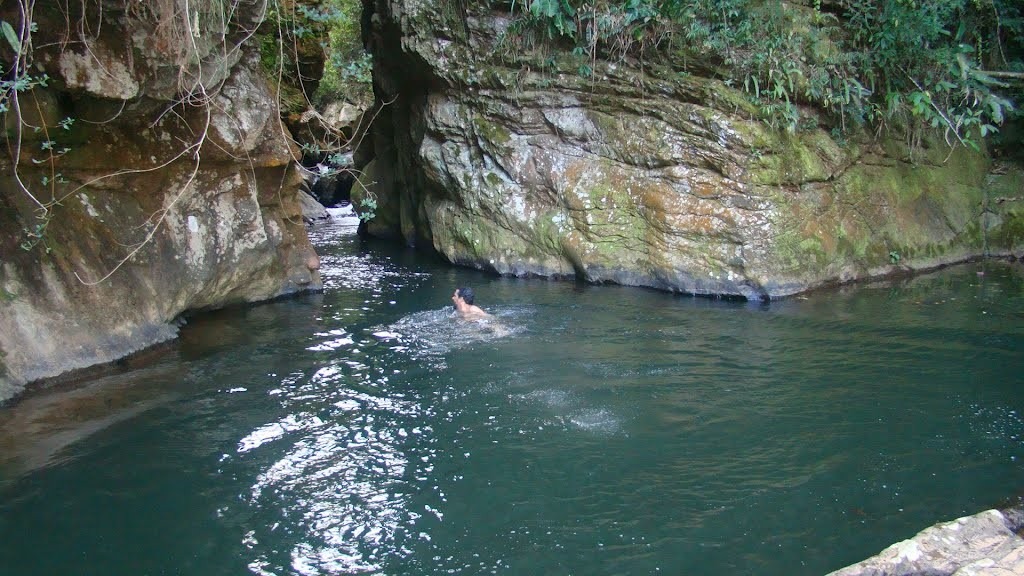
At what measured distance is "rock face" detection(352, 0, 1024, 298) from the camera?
1108 centimetres

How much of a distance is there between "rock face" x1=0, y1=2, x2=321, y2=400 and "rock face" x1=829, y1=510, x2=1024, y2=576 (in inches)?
244

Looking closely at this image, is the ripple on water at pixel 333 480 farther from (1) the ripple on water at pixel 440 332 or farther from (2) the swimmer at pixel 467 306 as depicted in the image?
(2) the swimmer at pixel 467 306

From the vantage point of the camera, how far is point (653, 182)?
11.6m

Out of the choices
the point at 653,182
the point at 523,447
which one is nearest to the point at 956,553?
the point at 523,447

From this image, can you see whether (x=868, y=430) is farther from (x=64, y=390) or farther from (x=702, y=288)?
(x=64, y=390)

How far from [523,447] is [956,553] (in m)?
2.96

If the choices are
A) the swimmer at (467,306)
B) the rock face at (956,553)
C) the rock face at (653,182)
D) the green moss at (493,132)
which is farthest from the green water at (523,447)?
the green moss at (493,132)

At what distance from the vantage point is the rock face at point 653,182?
11078 mm

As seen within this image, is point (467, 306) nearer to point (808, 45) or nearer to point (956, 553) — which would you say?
point (956, 553)

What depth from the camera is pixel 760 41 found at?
11.2 meters

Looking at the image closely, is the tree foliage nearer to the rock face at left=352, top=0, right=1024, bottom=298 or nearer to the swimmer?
the rock face at left=352, top=0, right=1024, bottom=298

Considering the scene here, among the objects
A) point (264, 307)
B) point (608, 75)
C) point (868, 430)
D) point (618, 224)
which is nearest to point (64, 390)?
point (264, 307)

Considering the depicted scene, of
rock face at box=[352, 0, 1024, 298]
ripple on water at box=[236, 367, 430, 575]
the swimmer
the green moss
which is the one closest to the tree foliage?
rock face at box=[352, 0, 1024, 298]

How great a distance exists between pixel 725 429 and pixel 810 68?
25.8 feet
